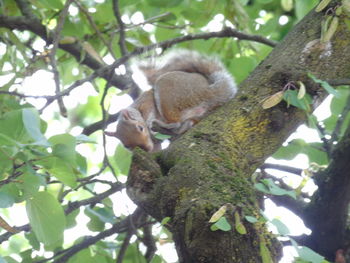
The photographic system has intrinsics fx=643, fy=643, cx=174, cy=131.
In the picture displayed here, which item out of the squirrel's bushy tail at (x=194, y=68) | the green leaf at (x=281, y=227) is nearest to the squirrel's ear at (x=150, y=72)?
the squirrel's bushy tail at (x=194, y=68)

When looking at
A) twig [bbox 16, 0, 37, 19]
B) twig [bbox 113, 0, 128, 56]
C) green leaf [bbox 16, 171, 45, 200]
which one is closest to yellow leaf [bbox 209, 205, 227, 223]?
green leaf [bbox 16, 171, 45, 200]

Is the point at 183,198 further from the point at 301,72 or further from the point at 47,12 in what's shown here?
the point at 47,12

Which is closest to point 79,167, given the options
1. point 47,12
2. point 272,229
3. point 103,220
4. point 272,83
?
point 103,220

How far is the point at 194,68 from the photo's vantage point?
2.79 meters

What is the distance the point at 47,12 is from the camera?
3.19m

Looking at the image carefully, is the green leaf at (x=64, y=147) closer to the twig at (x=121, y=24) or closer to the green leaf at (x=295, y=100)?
the green leaf at (x=295, y=100)

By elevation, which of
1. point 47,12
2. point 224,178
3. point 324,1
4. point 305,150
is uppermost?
point 47,12

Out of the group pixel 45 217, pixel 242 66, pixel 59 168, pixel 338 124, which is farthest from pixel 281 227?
pixel 242 66

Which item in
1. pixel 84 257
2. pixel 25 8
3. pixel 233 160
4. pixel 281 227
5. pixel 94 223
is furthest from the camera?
pixel 25 8

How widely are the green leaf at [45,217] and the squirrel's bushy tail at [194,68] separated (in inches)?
30.5

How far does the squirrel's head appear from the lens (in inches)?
101

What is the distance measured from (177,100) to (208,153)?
86cm

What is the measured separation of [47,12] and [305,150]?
1430mm

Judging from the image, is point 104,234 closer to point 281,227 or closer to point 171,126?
point 171,126
